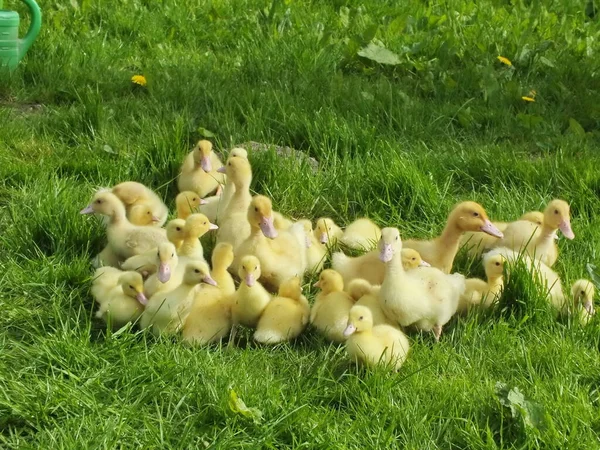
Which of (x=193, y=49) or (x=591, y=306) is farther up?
(x=591, y=306)

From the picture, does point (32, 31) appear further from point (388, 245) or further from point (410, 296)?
point (410, 296)

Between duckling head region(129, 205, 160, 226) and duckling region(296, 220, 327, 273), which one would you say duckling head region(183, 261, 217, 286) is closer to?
duckling region(296, 220, 327, 273)

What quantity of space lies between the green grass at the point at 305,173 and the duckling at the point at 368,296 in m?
0.19

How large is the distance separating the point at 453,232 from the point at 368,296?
584 mm

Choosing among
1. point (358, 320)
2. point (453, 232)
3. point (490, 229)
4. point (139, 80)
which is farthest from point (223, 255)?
point (139, 80)

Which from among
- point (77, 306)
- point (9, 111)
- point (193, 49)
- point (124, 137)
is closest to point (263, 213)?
point (77, 306)

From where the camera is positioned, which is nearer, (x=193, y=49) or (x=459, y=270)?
(x=459, y=270)

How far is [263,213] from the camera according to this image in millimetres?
4008

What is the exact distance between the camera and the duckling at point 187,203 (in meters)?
4.55

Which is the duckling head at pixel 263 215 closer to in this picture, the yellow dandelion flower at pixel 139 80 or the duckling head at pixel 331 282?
the duckling head at pixel 331 282

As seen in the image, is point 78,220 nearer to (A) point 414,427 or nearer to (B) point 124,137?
(B) point 124,137

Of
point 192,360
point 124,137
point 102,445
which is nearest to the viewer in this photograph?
point 102,445

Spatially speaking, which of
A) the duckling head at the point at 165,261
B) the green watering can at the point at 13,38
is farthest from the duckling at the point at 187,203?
the green watering can at the point at 13,38

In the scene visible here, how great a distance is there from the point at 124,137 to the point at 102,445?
2758 mm
